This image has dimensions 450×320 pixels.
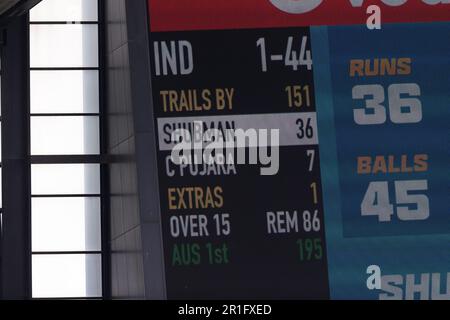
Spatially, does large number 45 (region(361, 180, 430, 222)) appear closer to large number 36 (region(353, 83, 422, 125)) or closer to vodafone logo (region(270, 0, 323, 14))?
large number 36 (region(353, 83, 422, 125))

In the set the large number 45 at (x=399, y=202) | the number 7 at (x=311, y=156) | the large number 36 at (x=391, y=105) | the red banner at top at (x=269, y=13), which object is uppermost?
the red banner at top at (x=269, y=13)

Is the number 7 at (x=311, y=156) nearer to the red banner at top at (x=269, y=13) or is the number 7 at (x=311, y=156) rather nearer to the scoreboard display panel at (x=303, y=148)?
the scoreboard display panel at (x=303, y=148)

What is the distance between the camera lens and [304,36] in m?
17.1

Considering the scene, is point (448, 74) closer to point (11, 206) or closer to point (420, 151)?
point (420, 151)

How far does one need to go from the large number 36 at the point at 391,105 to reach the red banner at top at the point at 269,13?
871mm

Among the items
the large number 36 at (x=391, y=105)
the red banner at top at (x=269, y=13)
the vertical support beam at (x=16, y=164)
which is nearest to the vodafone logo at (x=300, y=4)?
the red banner at top at (x=269, y=13)

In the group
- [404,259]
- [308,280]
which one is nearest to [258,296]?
[308,280]

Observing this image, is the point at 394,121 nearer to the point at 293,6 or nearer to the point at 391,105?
the point at 391,105

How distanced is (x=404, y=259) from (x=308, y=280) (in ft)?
3.97

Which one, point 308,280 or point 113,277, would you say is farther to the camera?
point 113,277

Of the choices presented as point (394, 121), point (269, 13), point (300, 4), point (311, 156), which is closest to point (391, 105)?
point (394, 121)

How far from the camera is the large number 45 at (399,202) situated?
16750mm

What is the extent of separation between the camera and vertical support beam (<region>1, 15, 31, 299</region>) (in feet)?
66.7

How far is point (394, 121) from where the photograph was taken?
17.0m
